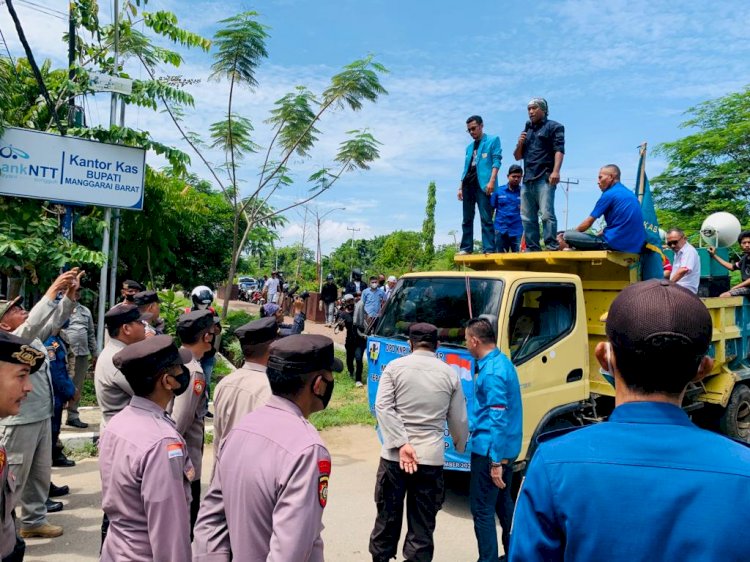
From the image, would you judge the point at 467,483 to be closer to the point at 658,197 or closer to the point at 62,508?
the point at 62,508

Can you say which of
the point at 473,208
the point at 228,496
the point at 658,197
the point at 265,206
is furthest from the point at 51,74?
the point at 658,197

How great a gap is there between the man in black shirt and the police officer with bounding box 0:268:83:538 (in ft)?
15.2

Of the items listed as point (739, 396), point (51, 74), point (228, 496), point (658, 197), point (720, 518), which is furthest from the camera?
point (658, 197)

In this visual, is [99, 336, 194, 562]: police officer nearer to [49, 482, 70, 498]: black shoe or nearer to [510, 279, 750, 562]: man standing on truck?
[510, 279, 750, 562]: man standing on truck

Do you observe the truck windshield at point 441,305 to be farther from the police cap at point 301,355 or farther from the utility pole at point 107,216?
the utility pole at point 107,216

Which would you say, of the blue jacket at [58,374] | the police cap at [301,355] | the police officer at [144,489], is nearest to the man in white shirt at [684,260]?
the police cap at [301,355]

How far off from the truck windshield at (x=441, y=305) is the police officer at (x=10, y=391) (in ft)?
10.9

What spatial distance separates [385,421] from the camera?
3.61 meters

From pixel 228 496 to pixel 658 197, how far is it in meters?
24.6

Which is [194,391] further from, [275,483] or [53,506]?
[53,506]

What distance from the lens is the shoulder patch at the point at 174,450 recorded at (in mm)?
2104

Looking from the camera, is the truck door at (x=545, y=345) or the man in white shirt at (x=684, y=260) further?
the man in white shirt at (x=684, y=260)

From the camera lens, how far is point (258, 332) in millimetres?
3287

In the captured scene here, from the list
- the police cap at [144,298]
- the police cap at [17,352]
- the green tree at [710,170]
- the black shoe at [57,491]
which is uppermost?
the green tree at [710,170]
